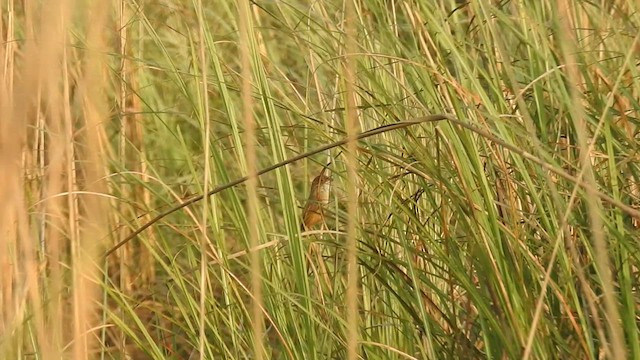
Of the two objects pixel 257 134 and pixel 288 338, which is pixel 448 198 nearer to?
pixel 288 338

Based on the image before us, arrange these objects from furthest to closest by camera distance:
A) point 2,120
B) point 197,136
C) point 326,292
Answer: point 197,136 → point 326,292 → point 2,120

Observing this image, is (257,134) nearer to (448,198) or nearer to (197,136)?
(448,198)

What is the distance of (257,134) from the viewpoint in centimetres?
166

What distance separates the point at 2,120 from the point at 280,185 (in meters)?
0.57

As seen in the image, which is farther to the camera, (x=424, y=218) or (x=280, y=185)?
(x=424, y=218)

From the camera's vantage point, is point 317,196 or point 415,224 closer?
point 415,224

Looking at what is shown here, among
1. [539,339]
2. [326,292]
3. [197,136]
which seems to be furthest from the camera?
[197,136]

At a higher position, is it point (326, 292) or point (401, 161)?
point (401, 161)

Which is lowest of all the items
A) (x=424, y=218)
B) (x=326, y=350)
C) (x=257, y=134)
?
(x=326, y=350)

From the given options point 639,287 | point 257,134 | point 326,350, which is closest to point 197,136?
point 257,134

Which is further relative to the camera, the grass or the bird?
the bird

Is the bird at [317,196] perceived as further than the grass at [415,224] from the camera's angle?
Yes

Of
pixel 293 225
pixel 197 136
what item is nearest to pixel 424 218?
pixel 293 225

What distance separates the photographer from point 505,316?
3.70ft
